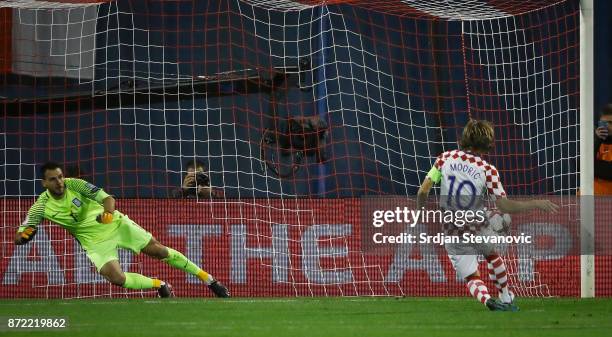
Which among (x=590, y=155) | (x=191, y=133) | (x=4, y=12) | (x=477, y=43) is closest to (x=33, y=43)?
(x=4, y=12)

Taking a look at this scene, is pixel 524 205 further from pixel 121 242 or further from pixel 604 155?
pixel 121 242

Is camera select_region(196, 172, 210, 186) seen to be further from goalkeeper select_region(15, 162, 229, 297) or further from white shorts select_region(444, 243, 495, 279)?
white shorts select_region(444, 243, 495, 279)

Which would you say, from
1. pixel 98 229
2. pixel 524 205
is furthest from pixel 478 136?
pixel 98 229

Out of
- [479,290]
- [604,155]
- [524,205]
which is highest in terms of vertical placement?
[524,205]

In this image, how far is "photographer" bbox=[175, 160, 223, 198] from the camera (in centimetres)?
1638

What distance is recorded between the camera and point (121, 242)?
14.6 metres

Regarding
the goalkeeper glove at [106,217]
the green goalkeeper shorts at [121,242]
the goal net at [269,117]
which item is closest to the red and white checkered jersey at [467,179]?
the goal net at [269,117]

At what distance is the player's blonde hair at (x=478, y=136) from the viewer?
12.1 metres

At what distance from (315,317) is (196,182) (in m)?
4.80

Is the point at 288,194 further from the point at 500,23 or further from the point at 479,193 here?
the point at 479,193

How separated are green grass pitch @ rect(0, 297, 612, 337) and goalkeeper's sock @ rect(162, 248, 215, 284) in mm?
252

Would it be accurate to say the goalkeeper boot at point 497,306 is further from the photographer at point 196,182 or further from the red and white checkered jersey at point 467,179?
the photographer at point 196,182

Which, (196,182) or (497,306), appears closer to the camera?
(497,306)

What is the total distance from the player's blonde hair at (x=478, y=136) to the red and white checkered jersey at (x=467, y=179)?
9 cm
